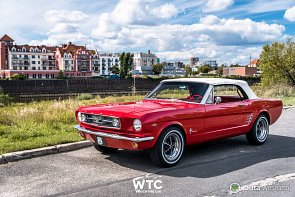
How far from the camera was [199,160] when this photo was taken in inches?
257

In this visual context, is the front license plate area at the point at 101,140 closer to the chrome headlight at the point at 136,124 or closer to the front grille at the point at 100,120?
the front grille at the point at 100,120

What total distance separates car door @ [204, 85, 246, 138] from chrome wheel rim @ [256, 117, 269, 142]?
770 mm

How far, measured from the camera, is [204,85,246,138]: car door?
662cm

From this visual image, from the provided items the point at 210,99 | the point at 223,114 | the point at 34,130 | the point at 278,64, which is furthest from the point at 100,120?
the point at 278,64

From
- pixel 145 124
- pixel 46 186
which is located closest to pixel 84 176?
pixel 46 186

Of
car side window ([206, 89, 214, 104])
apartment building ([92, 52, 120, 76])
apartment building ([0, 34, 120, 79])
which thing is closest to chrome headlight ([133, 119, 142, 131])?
→ car side window ([206, 89, 214, 104])

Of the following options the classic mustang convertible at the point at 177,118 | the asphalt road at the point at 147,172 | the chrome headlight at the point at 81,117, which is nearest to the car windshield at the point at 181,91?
the classic mustang convertible at the point at 177,118

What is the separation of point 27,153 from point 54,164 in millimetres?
764

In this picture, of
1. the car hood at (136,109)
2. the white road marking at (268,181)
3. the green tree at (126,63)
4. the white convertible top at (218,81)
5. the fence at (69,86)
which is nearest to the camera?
the white road marking at (268,181)

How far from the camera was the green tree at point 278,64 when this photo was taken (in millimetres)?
27828

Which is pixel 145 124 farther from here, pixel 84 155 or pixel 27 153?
pixel 27 153

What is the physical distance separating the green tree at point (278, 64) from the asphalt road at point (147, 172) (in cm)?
2173

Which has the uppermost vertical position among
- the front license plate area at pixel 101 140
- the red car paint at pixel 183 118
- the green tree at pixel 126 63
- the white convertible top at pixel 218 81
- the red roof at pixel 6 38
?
the red roof at pixel 6 38

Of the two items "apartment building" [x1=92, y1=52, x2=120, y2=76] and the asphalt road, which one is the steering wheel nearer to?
the asphalt road
